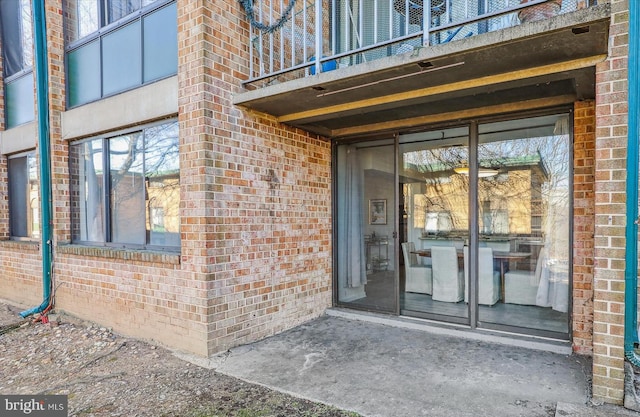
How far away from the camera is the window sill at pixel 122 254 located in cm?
418

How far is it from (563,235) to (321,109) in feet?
9.95

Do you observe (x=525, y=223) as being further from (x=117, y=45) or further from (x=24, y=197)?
(x=24, y=197)

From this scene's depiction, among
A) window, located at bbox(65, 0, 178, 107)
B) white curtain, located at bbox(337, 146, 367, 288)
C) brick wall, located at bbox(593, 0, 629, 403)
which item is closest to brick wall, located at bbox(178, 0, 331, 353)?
window, located at bbox(65, 0, 178, 107)

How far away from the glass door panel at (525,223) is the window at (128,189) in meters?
3.73

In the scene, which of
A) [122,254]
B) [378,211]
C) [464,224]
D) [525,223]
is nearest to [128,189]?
[122,254]

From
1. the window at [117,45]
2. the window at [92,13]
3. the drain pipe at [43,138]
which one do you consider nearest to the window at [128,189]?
the drain pipe at [43,138]

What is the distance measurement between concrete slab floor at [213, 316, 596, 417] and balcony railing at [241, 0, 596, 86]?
2.88 m

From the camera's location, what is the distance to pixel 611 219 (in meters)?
2.80

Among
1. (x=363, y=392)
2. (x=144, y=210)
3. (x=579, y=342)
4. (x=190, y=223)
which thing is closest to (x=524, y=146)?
(x=579, y=342)

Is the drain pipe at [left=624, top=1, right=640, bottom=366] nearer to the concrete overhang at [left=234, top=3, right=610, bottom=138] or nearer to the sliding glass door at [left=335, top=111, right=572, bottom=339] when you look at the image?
the concrete overhang at [left=234, top=3, right=610, bottom=138]

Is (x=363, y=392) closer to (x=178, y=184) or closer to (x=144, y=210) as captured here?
(x=178, y=184)

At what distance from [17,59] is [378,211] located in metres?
6.90

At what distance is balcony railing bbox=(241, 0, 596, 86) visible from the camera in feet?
10.8

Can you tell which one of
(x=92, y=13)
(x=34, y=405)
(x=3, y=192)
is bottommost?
(x=34, y=405)
